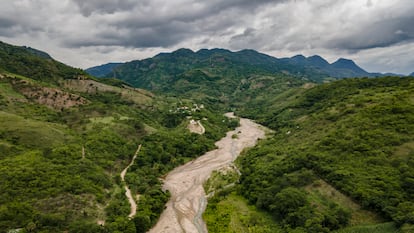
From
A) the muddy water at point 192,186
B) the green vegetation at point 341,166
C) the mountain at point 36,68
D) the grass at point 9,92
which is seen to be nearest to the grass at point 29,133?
the grass at point 9,92

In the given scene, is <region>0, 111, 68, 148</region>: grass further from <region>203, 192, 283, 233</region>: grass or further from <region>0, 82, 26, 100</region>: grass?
<region>203, 192, 283, 233</region>: grass

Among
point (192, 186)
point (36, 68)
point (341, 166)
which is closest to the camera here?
point (341, 166)

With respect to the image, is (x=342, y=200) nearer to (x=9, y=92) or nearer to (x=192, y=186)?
(x=192, y=186)

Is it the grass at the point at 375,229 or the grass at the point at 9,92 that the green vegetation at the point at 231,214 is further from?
the grass at the point at 9,92

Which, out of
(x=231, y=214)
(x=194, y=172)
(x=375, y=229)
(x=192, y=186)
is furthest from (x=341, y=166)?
(x=194, y=172)

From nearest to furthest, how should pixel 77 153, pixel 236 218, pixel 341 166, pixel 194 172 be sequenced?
pixel 236 218 → pixel 341 166 → pixel 77 153 → pixel 194 172

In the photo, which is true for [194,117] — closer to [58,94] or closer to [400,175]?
[58,94]

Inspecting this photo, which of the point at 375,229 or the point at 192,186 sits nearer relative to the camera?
the point at 375,229

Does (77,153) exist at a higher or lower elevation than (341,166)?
higher

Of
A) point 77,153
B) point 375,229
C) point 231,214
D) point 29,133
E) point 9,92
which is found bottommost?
point 231,214
